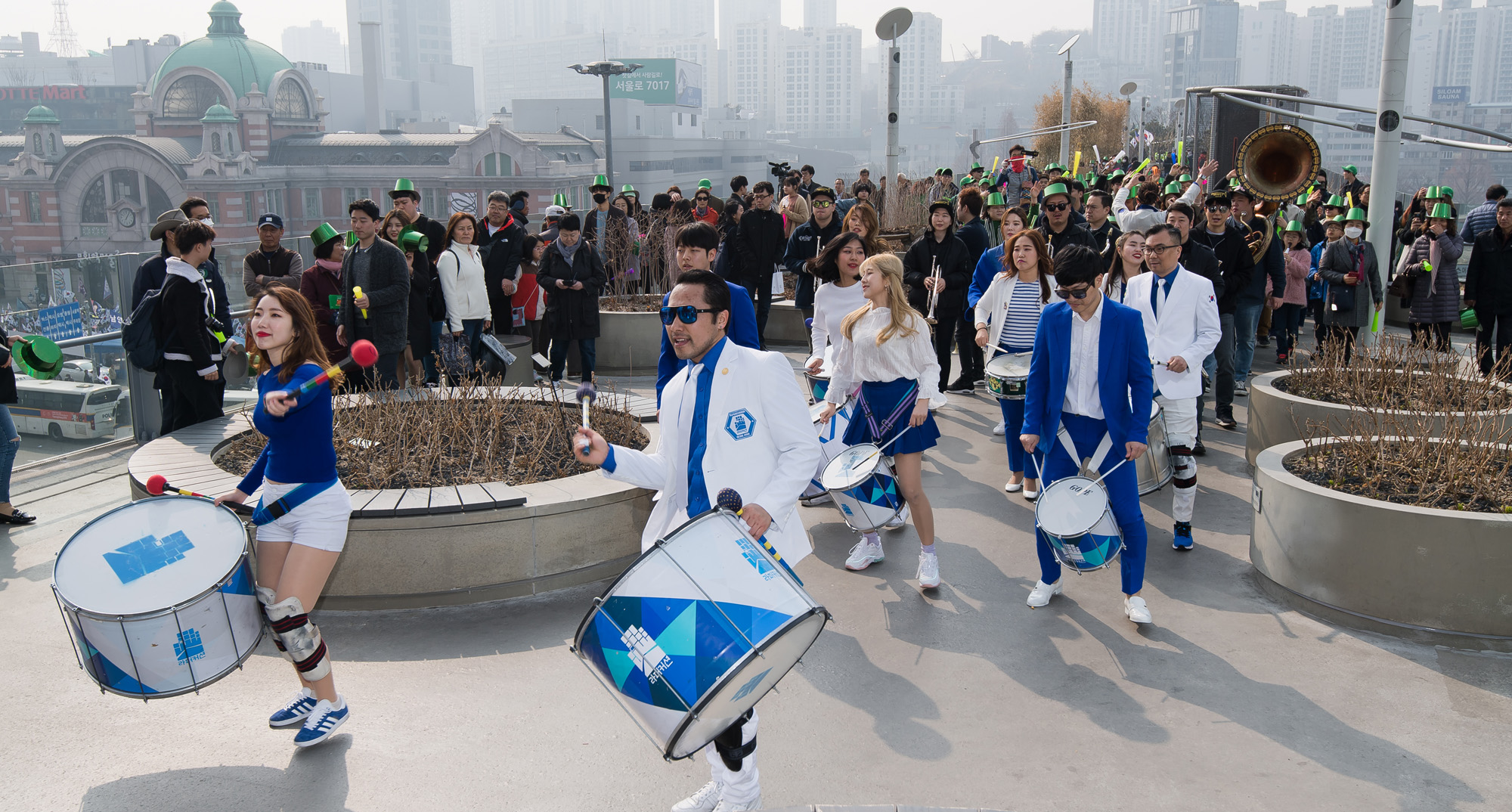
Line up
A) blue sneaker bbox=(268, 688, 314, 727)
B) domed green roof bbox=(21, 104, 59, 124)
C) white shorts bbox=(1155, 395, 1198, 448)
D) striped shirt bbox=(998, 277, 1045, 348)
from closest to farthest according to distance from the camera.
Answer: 1. blue sneaker bbox=(268, 688, 314, 727)
2. white shorts bbox=(1155, 395, 1198, 448)
3. striped shirt bbox=(998, 277, 1045, 348)
4. domed green roof bbox=(21, 104, 59, 124)

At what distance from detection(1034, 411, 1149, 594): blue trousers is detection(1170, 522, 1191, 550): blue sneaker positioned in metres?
1.16

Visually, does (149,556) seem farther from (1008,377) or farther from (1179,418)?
(1179,418)

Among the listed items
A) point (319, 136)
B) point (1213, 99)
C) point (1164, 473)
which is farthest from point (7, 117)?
point (1164, 473)

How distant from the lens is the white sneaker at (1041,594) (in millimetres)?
5691

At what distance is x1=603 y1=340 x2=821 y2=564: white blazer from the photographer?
3773 millimetres

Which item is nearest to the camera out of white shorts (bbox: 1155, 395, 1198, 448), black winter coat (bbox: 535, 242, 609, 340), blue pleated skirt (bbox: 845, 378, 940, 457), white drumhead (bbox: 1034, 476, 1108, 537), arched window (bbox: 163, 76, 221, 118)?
white drumhead (bbox: 1034, 476, 1108, 537)

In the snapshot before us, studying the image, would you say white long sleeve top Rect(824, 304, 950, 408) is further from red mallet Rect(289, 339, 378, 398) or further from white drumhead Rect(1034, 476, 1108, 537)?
red mallet Rect(289, 339, 378, 398)

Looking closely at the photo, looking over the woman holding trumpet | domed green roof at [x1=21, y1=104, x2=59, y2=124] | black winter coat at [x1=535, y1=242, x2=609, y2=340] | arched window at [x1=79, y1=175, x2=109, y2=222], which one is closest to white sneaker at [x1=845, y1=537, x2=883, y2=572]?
the woman holding trumpet

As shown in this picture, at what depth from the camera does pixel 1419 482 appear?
5.45 meters

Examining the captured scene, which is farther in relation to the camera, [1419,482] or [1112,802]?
[1419,482]

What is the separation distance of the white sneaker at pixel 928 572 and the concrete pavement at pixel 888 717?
0.32 feet

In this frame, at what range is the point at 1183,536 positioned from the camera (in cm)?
652

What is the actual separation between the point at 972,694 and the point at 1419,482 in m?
2.56

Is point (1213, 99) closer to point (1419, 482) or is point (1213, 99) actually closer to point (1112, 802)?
point (1419, 482)
